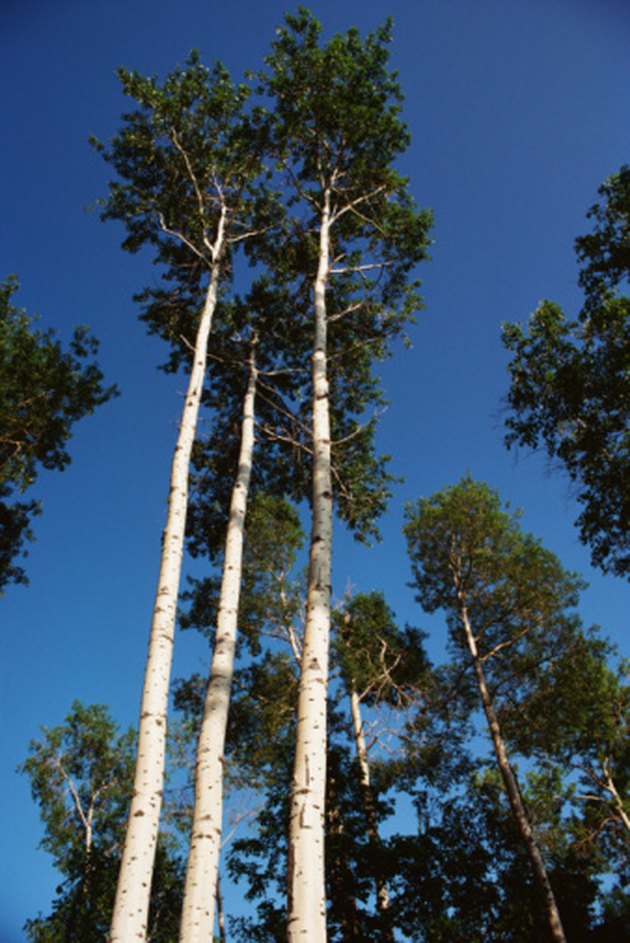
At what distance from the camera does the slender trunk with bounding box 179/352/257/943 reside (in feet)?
17.4

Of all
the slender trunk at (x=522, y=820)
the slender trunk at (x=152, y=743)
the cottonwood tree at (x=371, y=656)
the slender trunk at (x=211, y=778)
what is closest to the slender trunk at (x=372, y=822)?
the cottonwood tree at (x=371, y=656)

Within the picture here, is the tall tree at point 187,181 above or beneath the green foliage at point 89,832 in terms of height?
above

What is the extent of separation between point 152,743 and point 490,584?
1300 cm

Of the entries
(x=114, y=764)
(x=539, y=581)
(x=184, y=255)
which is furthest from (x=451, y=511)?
(x=114, y=764)

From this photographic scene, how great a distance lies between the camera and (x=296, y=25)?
13.2 metres

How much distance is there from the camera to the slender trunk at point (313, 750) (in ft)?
13.8

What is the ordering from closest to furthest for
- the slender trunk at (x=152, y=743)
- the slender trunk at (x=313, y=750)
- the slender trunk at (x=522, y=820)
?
the slender trunk at (x=313, y=750) → the slender trunk at (x=152, y=743) → the slender trunk at (x=522, y=820)

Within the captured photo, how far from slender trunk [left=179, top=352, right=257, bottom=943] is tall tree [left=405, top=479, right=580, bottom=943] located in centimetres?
883

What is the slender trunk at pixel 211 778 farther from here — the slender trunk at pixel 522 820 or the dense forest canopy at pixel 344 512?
the slender trunk at pixel 522 820

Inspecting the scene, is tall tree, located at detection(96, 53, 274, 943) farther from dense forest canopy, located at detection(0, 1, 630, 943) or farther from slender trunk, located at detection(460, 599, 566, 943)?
slender trunk, located at detection(460, 599, 566, 943)

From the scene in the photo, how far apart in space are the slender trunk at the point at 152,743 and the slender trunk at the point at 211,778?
469mm

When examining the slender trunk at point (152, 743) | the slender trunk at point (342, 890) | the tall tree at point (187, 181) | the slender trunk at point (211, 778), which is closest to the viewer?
the slender trunk at point (152, 743)

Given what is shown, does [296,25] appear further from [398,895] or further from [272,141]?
[398,895]

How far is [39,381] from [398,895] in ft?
47.2
